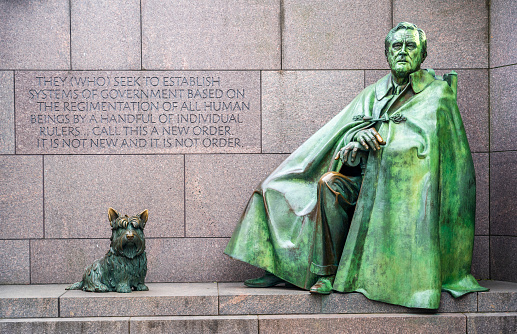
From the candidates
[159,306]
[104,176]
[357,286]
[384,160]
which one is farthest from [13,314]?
[384,160]

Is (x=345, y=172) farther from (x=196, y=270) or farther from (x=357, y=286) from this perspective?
(x=196, y=270)

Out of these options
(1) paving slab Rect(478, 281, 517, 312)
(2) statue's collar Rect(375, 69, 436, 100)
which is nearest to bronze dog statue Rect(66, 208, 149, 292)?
(2) statue's collar Rect(375, 69, 436, 100)

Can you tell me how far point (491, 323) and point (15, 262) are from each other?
5583mm

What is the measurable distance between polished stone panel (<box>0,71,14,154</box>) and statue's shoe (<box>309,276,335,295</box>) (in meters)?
4.24

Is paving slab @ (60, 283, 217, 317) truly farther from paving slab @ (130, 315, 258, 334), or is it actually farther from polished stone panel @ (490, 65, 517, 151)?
polished stone panel @ (490, 65, 517, 151)

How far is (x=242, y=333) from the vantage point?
19.8 ft

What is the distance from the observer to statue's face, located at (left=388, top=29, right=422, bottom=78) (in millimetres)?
6258

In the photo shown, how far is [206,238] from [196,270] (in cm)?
42

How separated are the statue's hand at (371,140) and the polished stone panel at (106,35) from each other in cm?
329

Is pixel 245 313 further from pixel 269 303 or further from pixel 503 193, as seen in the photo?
pixel 503 193

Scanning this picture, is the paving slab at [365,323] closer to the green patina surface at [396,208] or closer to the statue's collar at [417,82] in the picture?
the green patina surface at [396,208]

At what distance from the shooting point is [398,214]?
19.7ft

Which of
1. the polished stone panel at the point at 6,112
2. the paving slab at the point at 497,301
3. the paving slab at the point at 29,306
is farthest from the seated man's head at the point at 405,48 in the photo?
the polished stone panel at the point at 6,112

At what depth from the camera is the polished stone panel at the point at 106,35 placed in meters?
7.83
